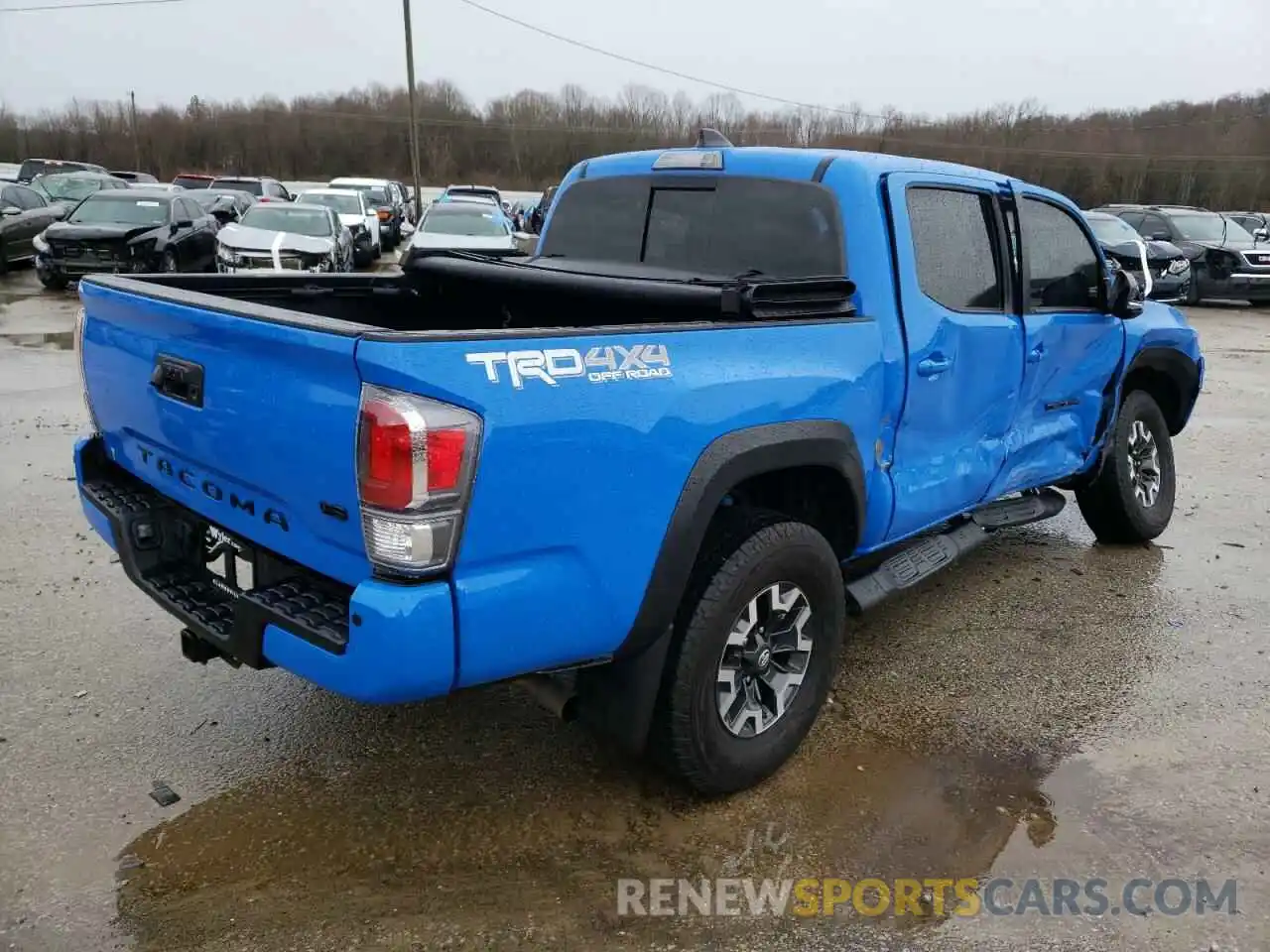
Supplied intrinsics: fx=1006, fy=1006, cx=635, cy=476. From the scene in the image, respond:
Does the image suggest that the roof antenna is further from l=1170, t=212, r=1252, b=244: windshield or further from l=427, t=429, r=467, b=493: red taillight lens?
l=1170, t=212, r=1252, b=244: windshield

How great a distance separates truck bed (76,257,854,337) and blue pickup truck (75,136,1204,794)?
0.01 m

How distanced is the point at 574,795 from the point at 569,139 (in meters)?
75.6

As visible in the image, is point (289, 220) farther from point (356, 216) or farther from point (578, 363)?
point (578, 363)

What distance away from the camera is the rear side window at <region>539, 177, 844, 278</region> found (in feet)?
11.8

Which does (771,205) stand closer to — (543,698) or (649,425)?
(649,425)

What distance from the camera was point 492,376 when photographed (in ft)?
7.50

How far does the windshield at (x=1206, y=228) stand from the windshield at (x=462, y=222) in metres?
13.0

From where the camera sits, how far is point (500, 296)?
3.96 meters

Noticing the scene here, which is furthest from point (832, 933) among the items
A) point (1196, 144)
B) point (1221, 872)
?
point (1196, 144)

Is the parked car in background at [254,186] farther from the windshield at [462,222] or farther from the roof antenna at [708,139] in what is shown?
the roof antenna at [708,139]

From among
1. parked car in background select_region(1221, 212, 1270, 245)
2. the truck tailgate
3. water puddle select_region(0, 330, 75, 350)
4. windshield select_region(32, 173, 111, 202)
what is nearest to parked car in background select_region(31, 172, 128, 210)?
windshield select_region(32, 173, 111, 202)

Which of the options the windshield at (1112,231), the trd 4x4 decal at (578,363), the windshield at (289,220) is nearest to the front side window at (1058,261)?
the trd 4x4 decal at (578,363)

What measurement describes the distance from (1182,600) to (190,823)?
14.9 ft

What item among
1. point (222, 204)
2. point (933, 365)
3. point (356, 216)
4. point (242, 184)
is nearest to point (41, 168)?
point (242, 184)
